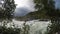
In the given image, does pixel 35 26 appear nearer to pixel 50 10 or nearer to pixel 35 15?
pixel 35 15

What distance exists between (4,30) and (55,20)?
0.94 m

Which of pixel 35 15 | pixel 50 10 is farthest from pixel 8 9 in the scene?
pixel 50 10

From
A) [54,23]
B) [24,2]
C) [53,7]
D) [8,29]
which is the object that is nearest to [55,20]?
[54,23]

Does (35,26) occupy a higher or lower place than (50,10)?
lower

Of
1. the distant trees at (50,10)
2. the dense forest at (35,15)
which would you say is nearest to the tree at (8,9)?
the dense forest at (35,15)

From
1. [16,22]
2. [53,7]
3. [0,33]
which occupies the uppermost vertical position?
[53,7]

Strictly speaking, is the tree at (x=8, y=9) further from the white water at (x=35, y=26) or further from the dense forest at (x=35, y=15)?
the white water at (x=35, y=26)

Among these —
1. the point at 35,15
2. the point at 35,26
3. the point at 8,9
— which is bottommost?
the point at 35,26

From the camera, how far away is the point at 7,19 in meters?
2.90

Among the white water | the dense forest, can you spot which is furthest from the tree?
the white water

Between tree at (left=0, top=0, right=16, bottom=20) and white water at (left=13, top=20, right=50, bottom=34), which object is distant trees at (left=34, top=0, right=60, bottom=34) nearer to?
white water at (left=13, top=20, right=50, bottom=34)

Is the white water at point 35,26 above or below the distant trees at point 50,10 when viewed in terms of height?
below

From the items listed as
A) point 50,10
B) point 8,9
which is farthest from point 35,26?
point 8,9

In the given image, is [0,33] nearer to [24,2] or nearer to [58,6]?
[24,2]
